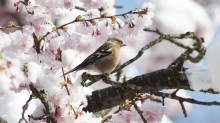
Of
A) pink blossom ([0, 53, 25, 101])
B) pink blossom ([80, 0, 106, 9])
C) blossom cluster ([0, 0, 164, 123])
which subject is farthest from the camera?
pink blossom ([80, 0, 106, 9])

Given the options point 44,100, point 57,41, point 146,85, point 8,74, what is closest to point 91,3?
point 57,41

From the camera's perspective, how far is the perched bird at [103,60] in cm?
236

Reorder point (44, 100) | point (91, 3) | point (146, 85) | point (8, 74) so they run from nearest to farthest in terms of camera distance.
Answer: point (8, 74), point (44, 100), point (91, 3), point (146, 85)

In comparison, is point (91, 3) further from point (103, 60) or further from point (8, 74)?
point (8, 74)

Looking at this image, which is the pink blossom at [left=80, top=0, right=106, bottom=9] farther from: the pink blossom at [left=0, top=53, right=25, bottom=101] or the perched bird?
the pink blossom at [left=0, top=53, right=25, bottom=101]

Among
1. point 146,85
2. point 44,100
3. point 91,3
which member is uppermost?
point 91,3

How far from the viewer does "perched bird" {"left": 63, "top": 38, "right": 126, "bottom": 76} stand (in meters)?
2.36

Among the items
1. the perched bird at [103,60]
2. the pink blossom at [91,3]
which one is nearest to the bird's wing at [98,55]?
the perched bird at [103,60]

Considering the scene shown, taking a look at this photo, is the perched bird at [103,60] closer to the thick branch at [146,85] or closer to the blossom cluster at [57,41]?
the thick branch at [146,85]

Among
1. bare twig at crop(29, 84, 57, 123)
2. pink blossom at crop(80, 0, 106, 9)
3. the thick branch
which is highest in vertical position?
pink blossom at crop(80, 0, 106, 9)

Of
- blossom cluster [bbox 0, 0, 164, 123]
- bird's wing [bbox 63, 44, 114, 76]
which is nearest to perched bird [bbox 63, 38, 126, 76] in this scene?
bird's wing [bbox 63, 44, 114, 76]

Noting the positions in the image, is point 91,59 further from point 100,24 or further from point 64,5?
point 64,5

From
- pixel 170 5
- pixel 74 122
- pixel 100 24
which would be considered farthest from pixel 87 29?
pixel 170 5

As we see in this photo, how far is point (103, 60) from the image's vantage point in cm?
249
